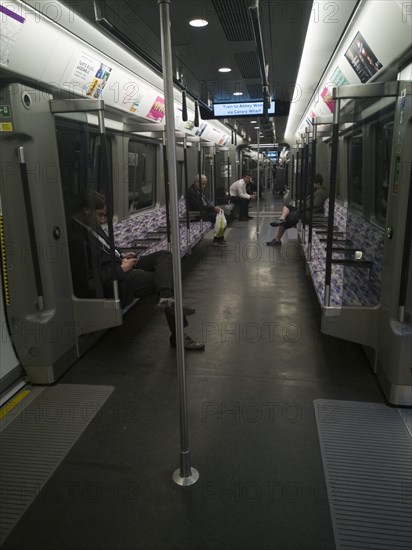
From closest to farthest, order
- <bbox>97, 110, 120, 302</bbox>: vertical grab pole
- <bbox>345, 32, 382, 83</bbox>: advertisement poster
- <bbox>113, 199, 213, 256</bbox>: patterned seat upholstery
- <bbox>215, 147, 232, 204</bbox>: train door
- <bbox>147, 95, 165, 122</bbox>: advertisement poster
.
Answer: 1. <bbox>97, 110, 120, 302</bbox>: vertical grab pole
2. <bbox>345, 32, 382, 83</bbox>: advertisement poster
3. <bbox>113, 199, 213, 256</bbox>: patterned seat upholstery
4. <bbox>147, 95, 165, 122</bbox>: advertisement poster
5. <bbox>215, 147, 232, 204</bbox>: train door

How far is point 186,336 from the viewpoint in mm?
4363

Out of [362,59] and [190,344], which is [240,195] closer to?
[362,59]

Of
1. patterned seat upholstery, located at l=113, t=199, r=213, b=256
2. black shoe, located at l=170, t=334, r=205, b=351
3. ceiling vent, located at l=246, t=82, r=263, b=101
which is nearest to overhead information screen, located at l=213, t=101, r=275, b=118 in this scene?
Result: ceiling vent, located at l=246, t=82, r=263, b=101

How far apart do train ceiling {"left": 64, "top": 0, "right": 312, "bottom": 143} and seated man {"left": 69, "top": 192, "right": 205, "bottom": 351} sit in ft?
4.64

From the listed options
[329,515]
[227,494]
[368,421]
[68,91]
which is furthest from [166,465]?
[68,91]

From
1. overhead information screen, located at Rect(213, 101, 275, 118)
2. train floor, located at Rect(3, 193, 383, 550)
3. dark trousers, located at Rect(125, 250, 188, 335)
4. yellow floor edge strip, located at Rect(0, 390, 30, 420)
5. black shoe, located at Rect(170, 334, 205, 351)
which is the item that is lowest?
train floor, located at Rect(3, 193, 383, 550)

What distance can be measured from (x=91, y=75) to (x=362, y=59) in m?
2.72

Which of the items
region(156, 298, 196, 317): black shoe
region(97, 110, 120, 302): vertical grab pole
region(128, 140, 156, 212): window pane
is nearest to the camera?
region(97, 110, 120, 302): vertical grab pole

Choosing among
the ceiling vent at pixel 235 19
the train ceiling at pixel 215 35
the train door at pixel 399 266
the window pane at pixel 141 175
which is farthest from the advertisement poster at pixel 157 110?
the train door at pixel 399 266

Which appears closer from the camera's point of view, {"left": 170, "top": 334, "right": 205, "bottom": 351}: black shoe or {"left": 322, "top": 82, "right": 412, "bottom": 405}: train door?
{"left": 322, "top": 82, "right": 412, "bottom": 405}: train door

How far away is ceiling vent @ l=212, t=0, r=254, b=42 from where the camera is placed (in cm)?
295

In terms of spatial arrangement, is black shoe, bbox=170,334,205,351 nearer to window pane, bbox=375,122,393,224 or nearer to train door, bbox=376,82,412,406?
train door, bbox=376,82,412,406

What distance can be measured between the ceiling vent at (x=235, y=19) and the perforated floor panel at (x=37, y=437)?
2.97 metres

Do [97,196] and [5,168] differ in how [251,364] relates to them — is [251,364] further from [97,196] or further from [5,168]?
[5,168]
